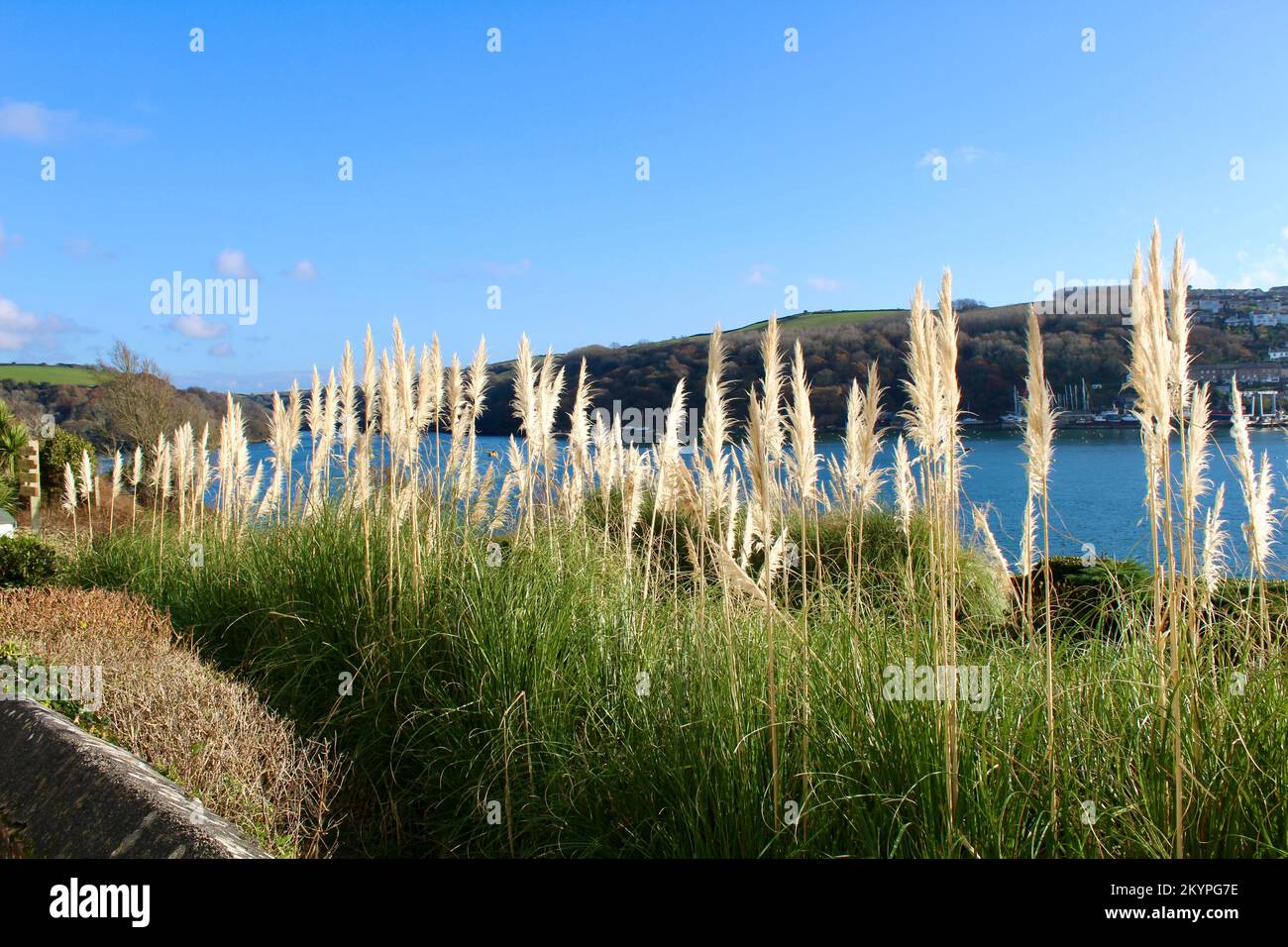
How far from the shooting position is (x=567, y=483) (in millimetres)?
6734

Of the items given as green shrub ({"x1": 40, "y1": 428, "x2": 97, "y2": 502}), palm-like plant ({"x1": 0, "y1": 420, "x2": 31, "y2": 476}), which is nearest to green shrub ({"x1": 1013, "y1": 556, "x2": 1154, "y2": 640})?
green shrub ({"x1": 40, "y1": 428, "x2": 97, "y2": 502})

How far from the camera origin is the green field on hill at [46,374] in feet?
138

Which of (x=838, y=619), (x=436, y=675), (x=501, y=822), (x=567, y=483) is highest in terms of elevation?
(x=567, y=483)

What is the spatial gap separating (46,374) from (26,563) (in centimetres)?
4333

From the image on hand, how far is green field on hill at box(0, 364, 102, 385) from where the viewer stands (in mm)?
42188

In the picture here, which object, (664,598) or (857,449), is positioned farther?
(664,598)

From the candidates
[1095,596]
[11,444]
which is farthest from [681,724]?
[11,444]

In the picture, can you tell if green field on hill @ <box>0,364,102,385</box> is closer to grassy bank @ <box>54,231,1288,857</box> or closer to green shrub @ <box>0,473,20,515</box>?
green shrub @ <box>0,473,20,515</box>

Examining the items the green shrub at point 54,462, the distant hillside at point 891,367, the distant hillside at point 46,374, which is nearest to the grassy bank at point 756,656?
the distant hillside at point 891,367

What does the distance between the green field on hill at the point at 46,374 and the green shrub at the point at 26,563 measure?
110ft

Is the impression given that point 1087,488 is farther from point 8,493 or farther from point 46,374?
point 46,374

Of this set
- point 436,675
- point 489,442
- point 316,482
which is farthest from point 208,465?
point 436,675
